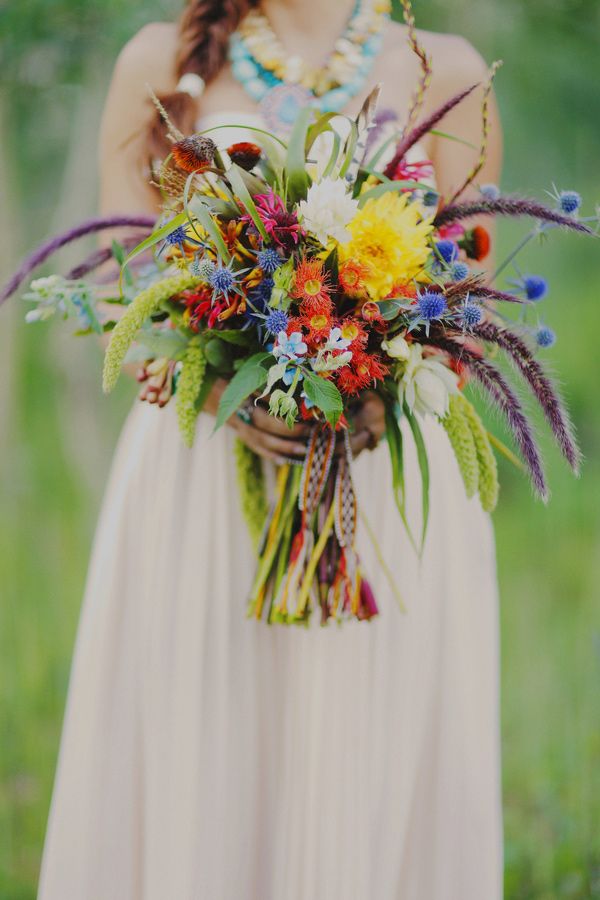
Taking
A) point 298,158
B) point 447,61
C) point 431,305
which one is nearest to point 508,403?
point 431,305

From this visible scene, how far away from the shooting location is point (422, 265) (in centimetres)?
106

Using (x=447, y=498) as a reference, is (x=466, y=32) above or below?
above

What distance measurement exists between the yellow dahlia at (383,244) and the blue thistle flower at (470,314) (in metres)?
0.08

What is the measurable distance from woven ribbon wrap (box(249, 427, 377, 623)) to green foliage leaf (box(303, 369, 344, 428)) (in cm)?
24

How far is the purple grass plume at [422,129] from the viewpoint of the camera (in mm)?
1028

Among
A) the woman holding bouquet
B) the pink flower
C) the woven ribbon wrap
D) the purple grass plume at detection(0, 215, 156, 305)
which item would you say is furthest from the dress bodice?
the woven ribbon wrap

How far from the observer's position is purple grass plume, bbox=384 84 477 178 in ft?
3.37

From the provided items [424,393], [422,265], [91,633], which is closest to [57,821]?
[91,633]

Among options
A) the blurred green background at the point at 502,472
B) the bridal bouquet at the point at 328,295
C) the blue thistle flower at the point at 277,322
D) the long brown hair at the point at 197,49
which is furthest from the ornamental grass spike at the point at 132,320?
the blurred green background at the point at 502,472

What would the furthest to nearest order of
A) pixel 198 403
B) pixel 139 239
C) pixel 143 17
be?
1. pixel 143 17
2. pixel 139 239
3. pixel 198 403

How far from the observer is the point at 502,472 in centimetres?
398

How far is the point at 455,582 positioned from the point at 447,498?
0.13 meters

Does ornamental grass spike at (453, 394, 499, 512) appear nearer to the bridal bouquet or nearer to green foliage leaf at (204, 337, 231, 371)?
the bridal bouquet

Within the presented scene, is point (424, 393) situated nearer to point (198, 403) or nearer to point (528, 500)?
point (198, 403)
